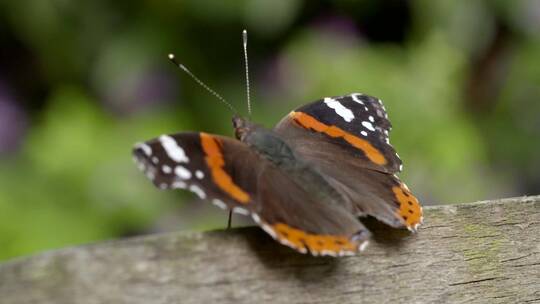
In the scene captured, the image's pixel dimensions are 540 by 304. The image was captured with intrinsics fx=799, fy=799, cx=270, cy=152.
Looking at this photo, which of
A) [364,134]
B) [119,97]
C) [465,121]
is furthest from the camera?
[119,97]

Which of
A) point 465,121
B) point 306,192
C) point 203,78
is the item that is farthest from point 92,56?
point 306,192

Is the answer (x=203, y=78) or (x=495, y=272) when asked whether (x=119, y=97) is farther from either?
(x=495, y=272)

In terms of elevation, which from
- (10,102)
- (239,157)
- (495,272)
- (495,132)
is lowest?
(495,132)

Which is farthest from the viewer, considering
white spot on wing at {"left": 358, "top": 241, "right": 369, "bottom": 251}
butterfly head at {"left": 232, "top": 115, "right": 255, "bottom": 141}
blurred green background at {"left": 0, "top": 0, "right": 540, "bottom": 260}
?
blurred green background at {"left": 0, "top": 0, "right": 540, "bottom": 260}

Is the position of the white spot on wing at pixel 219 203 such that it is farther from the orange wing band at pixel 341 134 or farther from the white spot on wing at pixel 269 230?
the orange wing band at pixel 341 134

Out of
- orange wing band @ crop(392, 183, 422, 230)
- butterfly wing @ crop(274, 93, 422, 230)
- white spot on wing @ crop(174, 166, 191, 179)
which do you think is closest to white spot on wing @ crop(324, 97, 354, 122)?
butterfly wing @ crop(274, 93, 422, 230)

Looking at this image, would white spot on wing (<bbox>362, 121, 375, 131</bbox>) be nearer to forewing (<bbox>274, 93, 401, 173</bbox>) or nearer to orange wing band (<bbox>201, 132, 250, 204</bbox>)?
forewing (<bbox>274, 93, 401, 173</bbox>)

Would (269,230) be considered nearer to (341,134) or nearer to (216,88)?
(341,134)

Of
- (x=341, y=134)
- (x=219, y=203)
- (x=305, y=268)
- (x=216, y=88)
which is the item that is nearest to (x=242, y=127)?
(x=341, y=134)

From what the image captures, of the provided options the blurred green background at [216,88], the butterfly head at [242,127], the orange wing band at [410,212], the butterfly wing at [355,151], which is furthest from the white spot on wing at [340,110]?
the blurred green background at [216,88]
